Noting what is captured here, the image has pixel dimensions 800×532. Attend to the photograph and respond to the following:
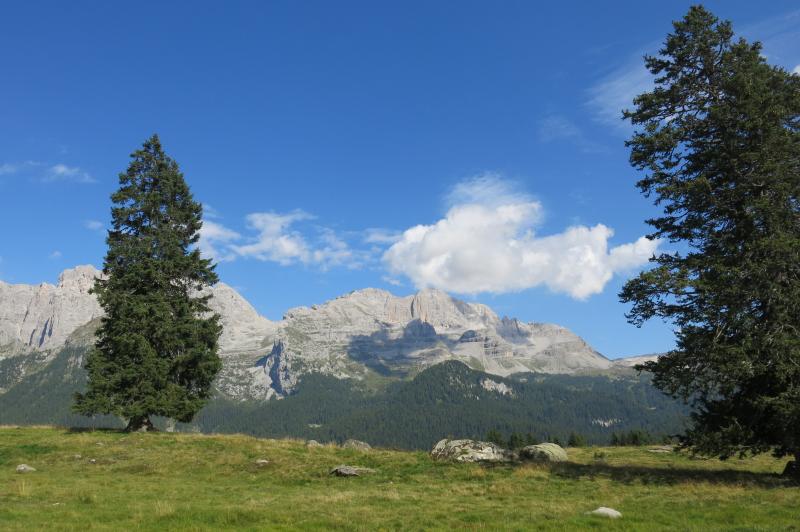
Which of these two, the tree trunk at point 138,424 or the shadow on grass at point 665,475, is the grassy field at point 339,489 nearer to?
the shadow on grass at point 665,475

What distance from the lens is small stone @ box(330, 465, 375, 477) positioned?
26.2 m

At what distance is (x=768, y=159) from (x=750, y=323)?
7559 millimetres

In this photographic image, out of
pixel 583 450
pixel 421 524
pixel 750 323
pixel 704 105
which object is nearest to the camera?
pixel 421 524

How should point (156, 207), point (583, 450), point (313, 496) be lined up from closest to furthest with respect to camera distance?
point (313, 496) → point (583, 450) → point (156, 207)

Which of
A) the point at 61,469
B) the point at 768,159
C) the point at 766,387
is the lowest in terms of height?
the point at 61,469

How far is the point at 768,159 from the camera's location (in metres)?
23.9

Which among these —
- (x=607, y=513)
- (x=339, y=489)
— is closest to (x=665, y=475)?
(x=607, y=513)

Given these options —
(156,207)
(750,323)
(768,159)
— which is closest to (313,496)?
(750,323)

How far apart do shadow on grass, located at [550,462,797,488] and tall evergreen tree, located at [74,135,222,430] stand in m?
27.8

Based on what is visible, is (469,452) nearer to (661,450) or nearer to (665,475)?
(665,475)

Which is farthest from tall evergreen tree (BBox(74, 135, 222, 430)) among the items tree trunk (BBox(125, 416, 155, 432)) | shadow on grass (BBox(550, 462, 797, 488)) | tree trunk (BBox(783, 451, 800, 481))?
tree trunk (BBox(783, 451, 800, 481))

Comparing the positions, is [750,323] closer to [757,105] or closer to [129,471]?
[757,105]

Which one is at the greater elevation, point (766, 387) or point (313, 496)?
point (766, 387)

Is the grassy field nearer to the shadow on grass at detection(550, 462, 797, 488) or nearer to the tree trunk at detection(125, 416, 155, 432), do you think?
the shadow on grass at detection(550, 462, 797, 488)
